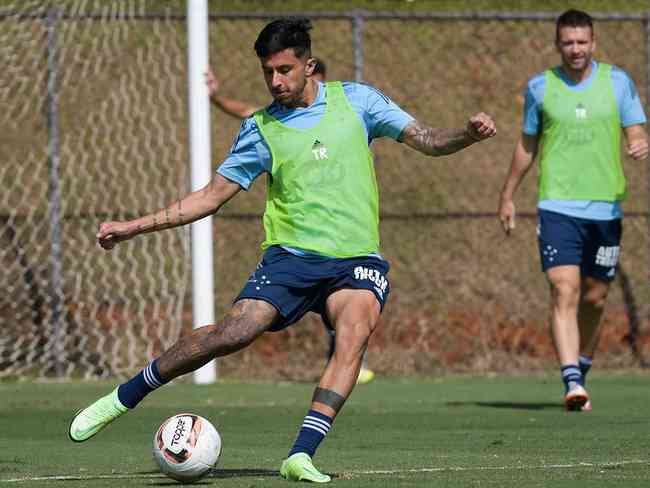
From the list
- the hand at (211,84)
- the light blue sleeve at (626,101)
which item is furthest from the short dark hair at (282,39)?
the hand at (211,84)

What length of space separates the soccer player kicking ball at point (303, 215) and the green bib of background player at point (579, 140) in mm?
3341

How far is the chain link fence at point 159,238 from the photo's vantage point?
1264cm

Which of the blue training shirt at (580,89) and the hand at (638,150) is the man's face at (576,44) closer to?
the blue training shirt at (580,89)

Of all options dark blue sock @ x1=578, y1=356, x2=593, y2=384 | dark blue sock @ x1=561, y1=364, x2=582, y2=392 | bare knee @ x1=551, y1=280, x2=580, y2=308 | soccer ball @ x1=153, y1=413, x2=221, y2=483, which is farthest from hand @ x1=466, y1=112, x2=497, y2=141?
dark blue sock @ x1=578, y1=356, x2=593, y2=384


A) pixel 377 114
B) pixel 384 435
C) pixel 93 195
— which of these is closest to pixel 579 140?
pixel 384 435

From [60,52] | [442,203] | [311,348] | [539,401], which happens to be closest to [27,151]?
[60,52]

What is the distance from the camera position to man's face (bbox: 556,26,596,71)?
380 inches

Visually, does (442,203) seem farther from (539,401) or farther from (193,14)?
(539,401)

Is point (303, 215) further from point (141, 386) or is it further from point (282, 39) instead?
point (141, 386)

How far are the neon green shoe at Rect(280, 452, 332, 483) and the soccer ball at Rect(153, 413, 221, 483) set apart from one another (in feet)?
1.05

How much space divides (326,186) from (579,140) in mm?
3751

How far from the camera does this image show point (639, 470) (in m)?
6.26

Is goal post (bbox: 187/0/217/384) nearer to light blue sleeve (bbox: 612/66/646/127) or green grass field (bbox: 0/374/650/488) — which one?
green grass field (bbox: 0/374/650/488)

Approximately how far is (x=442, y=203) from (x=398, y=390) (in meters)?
5.77
